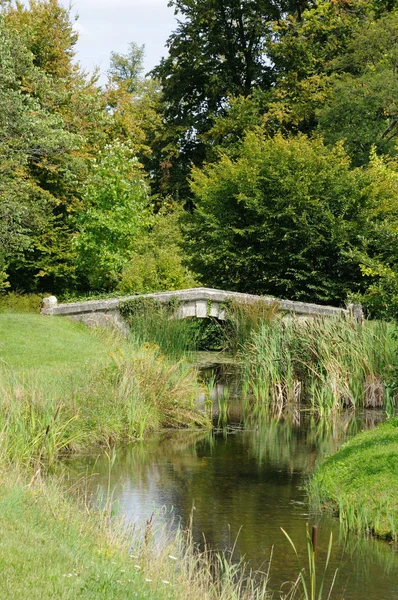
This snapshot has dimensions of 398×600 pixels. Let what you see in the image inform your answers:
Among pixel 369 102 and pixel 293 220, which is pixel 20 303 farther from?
pixel 369 102

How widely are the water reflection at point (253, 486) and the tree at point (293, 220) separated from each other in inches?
338

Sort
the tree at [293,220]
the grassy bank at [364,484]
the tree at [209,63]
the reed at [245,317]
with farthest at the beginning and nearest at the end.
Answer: the tree at [209,63]
the tree at [293,220]
the reed at [245,317]
the grassy bank at [364,484]

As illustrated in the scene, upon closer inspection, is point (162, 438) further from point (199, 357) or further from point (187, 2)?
point (187, 2)

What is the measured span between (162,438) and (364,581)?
602 centimetres

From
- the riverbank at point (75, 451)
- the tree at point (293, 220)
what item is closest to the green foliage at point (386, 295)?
the riverbank at point (75, 451)

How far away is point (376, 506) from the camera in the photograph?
29.4 feet

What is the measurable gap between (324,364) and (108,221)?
13301 millimetres

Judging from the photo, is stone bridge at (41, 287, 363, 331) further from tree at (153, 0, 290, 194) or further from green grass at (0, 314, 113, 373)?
tree at (153, 0, 290, 194)

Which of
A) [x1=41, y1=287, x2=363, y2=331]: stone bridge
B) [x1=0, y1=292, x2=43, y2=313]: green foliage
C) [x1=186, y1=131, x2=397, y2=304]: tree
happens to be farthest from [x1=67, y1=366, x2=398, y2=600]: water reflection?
[x1=0, y1=292, x2=43, y2=313]: green foliage

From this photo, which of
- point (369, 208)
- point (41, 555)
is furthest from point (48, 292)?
point (41, 555)

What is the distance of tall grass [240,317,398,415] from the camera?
15.5m

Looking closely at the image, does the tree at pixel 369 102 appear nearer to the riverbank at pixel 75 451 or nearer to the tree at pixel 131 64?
the riverbank at pixel 75 451

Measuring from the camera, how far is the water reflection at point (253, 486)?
7973 mm

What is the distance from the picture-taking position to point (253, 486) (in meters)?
10.7
